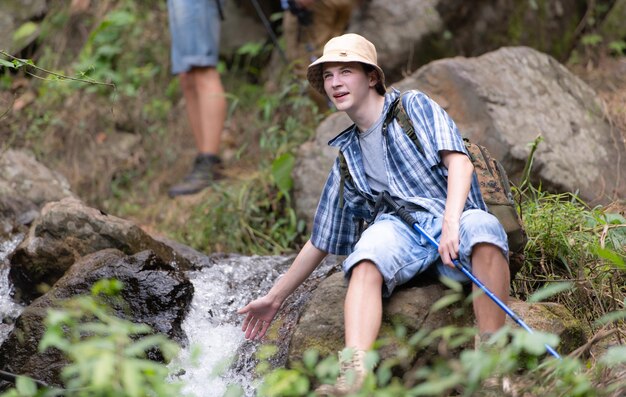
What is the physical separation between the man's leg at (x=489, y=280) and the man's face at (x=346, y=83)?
0.82 meters

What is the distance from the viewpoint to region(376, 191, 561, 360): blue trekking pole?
2992 mm

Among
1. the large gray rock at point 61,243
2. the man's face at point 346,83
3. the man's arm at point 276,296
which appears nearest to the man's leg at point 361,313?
the man's arm at point 276,296

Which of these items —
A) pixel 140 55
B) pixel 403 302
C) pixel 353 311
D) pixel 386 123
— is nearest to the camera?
pixel 353 311

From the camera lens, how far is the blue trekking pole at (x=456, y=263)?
2.99 metres

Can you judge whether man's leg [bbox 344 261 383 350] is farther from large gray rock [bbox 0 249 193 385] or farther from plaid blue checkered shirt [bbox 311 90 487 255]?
large gray rock [bbox 0 249 193 385]

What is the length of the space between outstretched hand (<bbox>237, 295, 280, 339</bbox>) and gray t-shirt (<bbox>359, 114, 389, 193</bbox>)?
640mm

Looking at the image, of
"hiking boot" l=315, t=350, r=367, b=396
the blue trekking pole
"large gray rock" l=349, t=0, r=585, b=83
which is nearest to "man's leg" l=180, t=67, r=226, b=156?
"large gray rock" l=349, t=0, r=585, b=83

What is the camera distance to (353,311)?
312cm

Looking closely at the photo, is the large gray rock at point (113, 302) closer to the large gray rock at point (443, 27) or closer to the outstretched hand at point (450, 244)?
the outstretched hand at point (450, 244)

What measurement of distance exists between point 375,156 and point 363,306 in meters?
0.78

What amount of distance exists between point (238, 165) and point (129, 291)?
120 inches

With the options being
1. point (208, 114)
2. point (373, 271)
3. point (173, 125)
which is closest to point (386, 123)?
point (373, 271)

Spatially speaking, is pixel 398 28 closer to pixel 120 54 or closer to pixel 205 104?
pixel 205 104

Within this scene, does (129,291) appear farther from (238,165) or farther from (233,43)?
(233,43)
